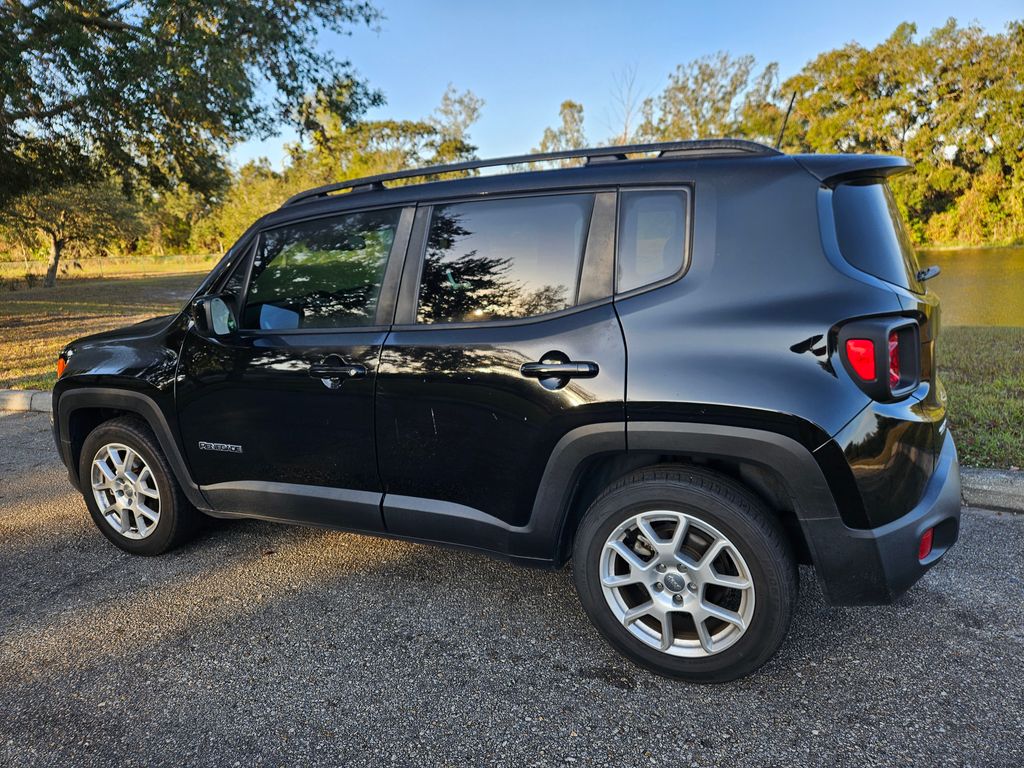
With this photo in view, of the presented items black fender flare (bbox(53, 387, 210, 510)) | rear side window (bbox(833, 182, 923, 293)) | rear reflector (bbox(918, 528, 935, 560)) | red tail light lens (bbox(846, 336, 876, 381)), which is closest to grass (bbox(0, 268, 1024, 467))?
rear reflector (bbox(918, 528, 935, 560))

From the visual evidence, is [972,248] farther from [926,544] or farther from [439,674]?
[439,674]

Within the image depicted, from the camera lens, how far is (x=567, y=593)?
297 cm

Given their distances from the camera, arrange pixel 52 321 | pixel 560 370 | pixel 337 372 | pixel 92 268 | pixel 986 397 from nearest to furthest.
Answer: pixel 560 370 → pixel 337 372 → pixel 986 397 → pixel 52 321 → pixel 92 268

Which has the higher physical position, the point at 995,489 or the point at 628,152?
the point at 628,152

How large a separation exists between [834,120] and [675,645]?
40344 millimetres

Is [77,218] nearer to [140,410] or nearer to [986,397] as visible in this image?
[140,410]

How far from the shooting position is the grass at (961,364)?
14.6 ft

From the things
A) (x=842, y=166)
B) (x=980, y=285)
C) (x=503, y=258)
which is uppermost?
(x=980, y=285)

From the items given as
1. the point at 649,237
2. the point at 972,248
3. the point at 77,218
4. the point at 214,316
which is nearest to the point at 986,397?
the point at 649,237

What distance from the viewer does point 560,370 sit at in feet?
7.58

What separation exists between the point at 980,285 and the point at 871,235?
22693 mm

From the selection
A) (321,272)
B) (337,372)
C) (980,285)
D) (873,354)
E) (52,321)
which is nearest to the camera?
(873,354)

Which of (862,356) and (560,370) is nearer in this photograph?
(862,356)

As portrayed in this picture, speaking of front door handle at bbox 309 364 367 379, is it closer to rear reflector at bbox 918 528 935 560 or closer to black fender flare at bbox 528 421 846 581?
black fender flare at bbox 528 421 846 581
